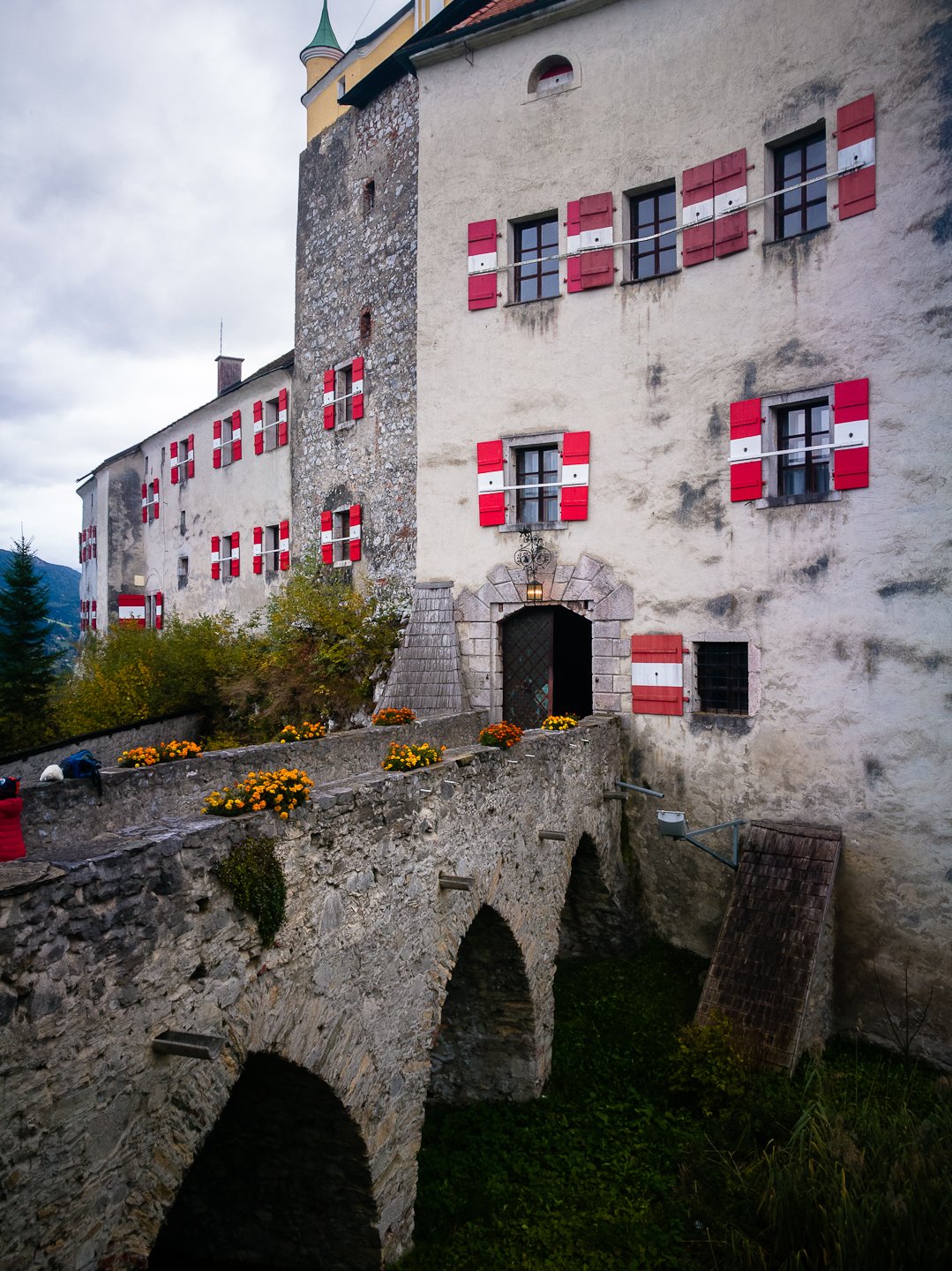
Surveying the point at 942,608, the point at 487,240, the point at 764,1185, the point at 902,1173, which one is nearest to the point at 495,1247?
the point at 764,1185

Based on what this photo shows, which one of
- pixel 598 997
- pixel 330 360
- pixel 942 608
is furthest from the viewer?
pixel 330 360

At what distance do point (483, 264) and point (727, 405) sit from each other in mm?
5113

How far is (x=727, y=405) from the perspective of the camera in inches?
503

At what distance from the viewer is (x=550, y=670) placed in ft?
48.6

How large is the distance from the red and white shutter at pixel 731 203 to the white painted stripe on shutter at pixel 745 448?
2769 mm

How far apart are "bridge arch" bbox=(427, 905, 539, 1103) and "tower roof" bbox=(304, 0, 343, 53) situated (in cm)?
2151

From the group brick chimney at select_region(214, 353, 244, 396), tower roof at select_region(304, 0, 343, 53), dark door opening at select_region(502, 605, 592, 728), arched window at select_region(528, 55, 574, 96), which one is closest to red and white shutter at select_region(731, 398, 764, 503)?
dark door opening at select_region(502, 605, 592, 728)

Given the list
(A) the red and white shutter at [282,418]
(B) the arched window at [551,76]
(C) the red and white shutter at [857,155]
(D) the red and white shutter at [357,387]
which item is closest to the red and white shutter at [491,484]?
(D) the red and white shutter at [357,387]

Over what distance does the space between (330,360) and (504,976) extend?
14.1m

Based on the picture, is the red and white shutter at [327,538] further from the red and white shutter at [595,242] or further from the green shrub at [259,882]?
the green shrub at [259,882]

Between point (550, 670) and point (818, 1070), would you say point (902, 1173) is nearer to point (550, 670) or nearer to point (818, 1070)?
point (818, 1070)

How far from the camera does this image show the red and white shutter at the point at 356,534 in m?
18.1

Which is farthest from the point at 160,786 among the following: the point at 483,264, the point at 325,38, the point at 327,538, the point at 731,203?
the point at 325,38

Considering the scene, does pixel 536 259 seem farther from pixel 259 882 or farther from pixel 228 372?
pixel 228 372
